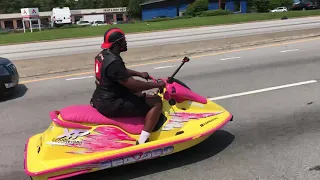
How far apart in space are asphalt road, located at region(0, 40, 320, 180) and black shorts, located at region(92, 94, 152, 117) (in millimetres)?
758

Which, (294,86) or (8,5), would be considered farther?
(8,5)

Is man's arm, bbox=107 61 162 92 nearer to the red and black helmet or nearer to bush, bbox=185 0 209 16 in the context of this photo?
the red and black helmet

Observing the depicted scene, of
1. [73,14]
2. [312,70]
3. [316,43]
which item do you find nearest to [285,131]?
[312,70]

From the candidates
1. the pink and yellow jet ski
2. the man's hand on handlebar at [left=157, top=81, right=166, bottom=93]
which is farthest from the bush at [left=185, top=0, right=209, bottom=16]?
the man's hand on handlebar at [left=157, top=81, right=166, bottom=93]

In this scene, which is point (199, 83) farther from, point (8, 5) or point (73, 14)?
point (8, 5)

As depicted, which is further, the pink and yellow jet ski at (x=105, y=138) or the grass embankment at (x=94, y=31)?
the grass embankment at (x=94, y=31)

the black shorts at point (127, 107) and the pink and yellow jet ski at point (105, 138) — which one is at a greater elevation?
the black shorts at point (127, 107)

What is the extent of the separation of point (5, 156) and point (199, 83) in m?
4.99

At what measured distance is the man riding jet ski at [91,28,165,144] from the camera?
13.1 feet

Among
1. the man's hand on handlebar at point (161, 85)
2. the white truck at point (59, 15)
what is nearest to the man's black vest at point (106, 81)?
the man's hand on handlebar at point (161, 85)

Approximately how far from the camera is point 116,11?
288 ft

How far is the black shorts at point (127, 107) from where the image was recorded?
4141mm

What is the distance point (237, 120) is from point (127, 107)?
249cm

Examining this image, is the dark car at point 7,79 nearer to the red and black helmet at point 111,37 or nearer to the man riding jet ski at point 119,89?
the man riding jet ski at point 119,89
